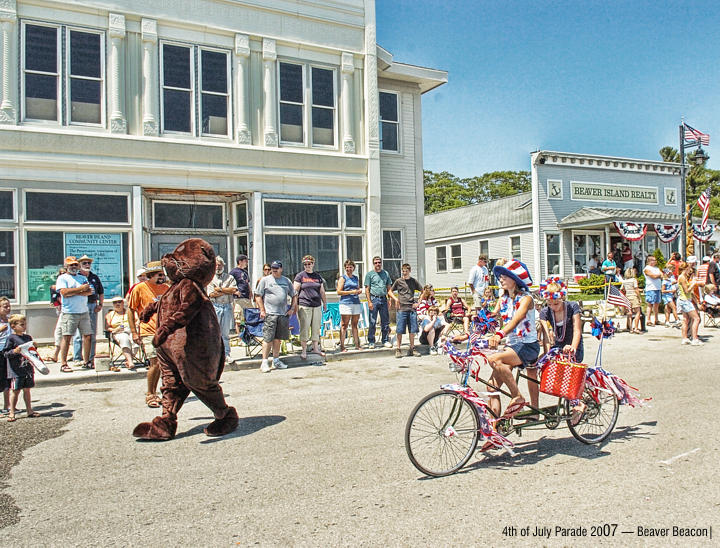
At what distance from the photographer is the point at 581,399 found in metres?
5.58

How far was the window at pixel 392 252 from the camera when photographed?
1691 centimetres

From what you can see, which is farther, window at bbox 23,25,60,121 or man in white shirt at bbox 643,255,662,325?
man in white shirt at bbox 643,255,662,325

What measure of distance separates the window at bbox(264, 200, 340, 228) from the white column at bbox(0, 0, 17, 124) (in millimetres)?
5650

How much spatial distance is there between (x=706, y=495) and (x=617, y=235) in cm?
2538

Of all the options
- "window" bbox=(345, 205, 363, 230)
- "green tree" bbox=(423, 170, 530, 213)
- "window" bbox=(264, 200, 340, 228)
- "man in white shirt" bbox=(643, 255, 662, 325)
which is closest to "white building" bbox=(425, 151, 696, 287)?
"man in white shirt" bbox=(643, 255, 662, 325)

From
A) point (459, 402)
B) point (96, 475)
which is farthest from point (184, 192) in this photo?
point (459, 402)

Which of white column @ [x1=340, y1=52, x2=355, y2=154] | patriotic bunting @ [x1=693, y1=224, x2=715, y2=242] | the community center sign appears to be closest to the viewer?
white column @ [x1=340, y1=52, x2=355, y2=154]

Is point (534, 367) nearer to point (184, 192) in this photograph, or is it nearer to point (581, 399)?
point (581, 399)

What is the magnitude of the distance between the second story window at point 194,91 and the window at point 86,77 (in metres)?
1.36

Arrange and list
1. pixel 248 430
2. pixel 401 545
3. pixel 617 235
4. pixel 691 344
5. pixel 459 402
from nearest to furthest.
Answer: pixel 401 545
pixel 459 402
pixel 248 430
pixel 691 344
pixel 617 235

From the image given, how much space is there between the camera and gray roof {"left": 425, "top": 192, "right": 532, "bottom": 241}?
29.1 meters

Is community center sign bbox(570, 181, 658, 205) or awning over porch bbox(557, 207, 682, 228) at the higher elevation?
community center sign bbox(570, 181, 658, 205)

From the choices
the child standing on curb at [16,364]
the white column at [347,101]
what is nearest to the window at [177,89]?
the white column at [347,101]

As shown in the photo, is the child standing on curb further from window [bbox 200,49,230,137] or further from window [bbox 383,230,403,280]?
window [bbox 383,230,403,280]
